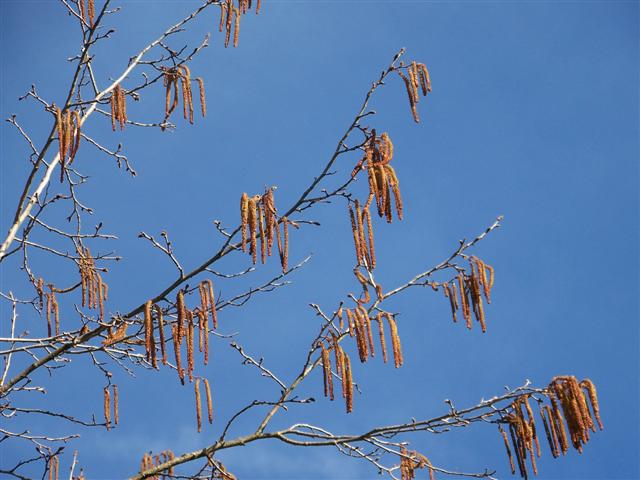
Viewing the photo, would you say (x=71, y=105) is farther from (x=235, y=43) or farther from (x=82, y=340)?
(x=82, y=340)

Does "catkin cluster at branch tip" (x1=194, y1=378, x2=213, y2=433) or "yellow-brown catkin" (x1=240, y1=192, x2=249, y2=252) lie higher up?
"yellow-brown catkin" (x1=240, y1=192, x2=249, y2=252)

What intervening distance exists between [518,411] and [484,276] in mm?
898

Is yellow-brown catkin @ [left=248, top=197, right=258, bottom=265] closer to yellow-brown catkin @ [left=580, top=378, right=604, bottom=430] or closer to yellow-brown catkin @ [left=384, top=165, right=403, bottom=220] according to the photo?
yellow-brown catkin @ [left=384, top=165, right=403, bottom=220]

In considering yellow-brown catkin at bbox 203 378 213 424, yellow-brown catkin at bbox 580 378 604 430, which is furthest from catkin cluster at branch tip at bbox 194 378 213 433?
yellow-brown catkin at bbox 580 378 604 430

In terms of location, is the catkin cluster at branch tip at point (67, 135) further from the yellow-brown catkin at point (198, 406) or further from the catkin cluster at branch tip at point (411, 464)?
the catkin cluster at branch tip at point (411, 464)

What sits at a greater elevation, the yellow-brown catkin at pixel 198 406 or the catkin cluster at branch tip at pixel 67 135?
the catkin cluster at branch tip at pixel 67 135

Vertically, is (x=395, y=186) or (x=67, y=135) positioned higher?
(x=67, y=135)

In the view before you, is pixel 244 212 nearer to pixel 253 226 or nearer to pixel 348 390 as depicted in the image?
pixel 253 226

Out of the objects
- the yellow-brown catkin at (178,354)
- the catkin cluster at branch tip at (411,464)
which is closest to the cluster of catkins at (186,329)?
the yellow-brown catkin at (178,354)

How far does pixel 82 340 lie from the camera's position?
6.03 metres

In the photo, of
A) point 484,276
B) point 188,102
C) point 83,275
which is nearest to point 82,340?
point 83,275

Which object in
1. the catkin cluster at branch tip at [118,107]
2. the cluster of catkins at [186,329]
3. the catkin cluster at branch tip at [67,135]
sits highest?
the catkin cluster at branch tip at [118,107]

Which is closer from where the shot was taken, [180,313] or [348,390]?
[348,390]

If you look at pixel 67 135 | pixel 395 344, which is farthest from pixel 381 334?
pixel 67 135
